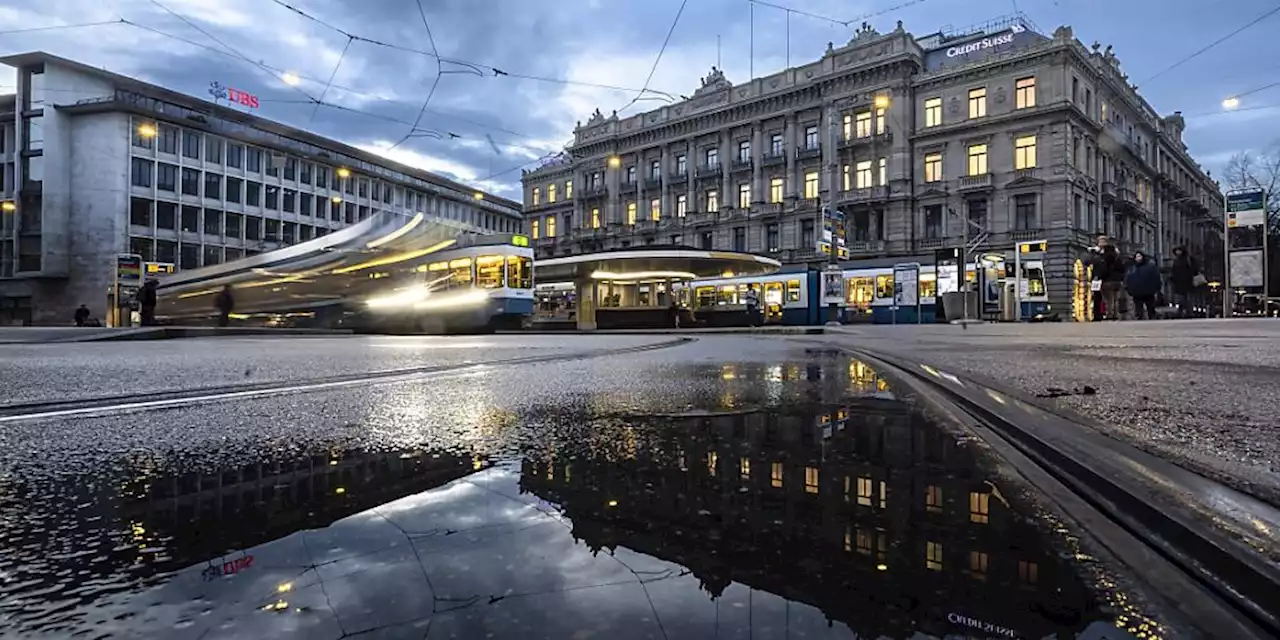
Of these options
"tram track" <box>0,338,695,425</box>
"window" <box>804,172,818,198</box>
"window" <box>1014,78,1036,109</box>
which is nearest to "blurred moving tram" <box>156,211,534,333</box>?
"tram track" <box>0,338,695,425</box>

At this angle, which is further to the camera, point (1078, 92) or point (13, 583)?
point (1078, 92)

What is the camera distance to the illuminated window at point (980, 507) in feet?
5.69

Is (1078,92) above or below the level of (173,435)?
above

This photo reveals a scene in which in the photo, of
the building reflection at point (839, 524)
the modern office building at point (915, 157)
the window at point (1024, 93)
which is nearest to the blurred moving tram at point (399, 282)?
the building reflection at point (839, 524)

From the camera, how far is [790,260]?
48.6 metres

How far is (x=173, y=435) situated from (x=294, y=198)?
5984 cm

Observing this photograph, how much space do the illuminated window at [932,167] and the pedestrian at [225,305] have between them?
1578 inches

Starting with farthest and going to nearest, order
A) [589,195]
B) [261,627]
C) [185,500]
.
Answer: [589,195], [185,500], [261,627]

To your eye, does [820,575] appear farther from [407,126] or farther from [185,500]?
[407,126]

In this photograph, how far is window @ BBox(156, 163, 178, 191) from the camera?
49.5 meters

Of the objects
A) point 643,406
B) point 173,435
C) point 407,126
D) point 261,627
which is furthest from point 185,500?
point 407,126

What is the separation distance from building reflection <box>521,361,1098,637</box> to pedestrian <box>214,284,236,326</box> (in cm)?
2274

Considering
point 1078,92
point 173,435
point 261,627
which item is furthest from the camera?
point 1078,92

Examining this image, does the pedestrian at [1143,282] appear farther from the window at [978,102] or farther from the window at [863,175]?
the window at [863,175]
